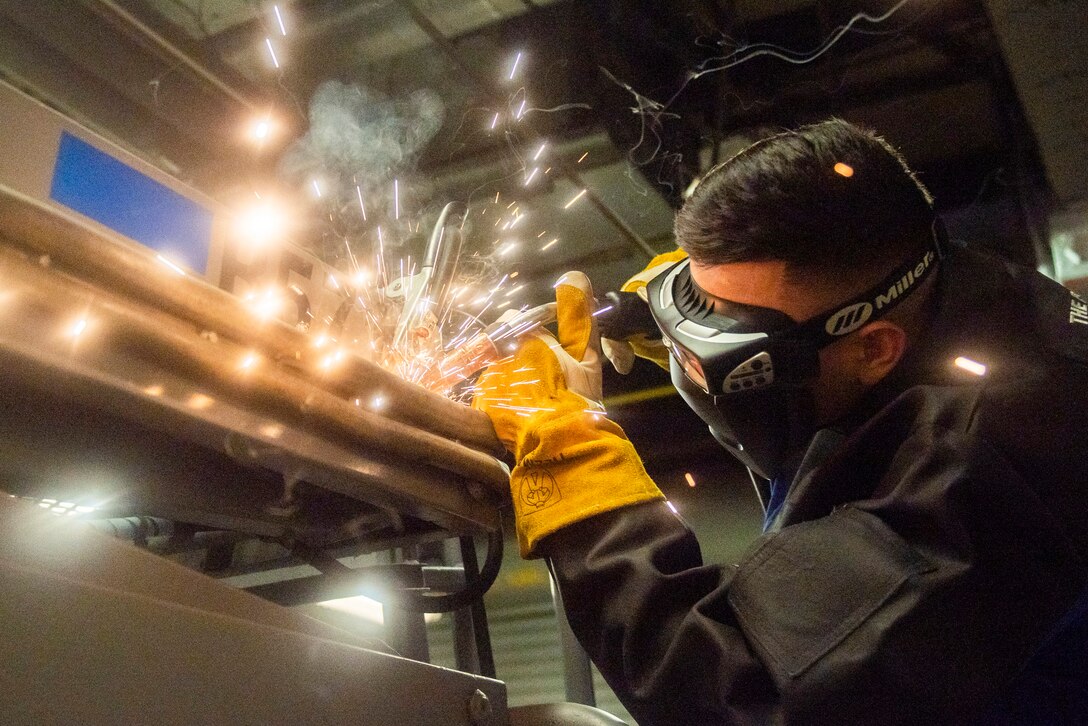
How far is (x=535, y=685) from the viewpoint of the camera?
4.90 meters

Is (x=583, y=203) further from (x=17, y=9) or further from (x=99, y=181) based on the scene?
(x=99, y=181)

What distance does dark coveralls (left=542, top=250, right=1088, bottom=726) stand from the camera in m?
0.73

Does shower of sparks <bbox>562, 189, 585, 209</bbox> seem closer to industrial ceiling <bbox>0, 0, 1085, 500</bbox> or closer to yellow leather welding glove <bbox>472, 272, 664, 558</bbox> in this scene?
industrial ceiling <bbox>0, 0, 1085, 500</bbox>

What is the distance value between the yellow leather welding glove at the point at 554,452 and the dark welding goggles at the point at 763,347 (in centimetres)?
14

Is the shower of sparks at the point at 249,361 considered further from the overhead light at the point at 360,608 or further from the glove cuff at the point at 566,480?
the overhead light at the point at 360,608

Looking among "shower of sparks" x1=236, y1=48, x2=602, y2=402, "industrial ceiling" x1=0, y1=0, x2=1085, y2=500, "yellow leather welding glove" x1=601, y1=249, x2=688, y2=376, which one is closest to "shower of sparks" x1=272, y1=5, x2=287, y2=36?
"industrial ceiling" x1=0, y1=0, x2=1085, y2=500

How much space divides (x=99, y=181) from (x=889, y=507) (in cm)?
82

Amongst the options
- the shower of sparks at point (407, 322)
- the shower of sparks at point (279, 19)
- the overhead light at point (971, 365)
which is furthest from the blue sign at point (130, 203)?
the shower of sparks at point (279, 19)

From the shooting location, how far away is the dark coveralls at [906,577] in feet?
2.40

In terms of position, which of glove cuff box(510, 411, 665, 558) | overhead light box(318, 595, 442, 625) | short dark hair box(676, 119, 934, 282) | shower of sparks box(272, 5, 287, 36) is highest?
shower of sparks box(272, 5, 287, 36)

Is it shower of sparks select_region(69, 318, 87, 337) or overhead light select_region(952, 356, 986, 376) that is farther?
overhead light select_region(952, 356, 986, 376)

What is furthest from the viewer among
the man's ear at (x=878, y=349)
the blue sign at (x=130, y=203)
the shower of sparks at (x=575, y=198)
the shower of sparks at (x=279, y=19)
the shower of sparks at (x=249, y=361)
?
the shower of sparks at (x=575, y=198)

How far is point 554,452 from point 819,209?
42 centimetres

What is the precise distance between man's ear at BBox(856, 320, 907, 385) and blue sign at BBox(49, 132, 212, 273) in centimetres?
A: 76
